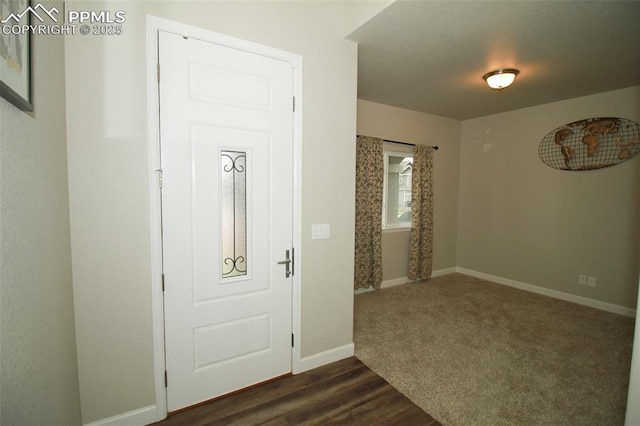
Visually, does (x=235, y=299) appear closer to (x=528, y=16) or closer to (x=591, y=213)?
(x=528, y=16)

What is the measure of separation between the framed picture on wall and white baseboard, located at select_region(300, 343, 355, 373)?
7.31 feet

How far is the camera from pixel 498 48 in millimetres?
2436

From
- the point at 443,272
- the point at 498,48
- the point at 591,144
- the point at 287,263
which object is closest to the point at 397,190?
the point at 443,272

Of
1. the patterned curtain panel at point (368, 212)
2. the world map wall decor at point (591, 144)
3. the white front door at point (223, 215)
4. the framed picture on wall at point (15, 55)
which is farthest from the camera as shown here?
the patterned curtain panel at point (368, 212)

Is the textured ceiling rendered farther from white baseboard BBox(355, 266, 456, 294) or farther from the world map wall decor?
white baseboard BBox(355, 266, 456, 294)

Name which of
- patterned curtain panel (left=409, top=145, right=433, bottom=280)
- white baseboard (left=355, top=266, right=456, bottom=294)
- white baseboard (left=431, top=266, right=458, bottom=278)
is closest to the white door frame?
white baseboard (left=355, top=266, right=456, bottom=294)

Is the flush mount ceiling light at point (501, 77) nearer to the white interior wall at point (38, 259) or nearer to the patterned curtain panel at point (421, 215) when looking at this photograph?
the patterned curtain panel at point (421, 215)

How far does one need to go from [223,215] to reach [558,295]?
185 inches

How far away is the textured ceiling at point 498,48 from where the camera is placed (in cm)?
193

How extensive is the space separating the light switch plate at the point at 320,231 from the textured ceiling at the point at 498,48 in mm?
1562

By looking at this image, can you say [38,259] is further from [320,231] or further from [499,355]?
[499,355]

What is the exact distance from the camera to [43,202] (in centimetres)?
117

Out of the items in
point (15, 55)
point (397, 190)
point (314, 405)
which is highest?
point (15, 55)

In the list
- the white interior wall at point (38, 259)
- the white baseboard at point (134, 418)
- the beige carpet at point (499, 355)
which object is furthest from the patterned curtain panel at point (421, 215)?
the white interior wall at point (38, 259)
